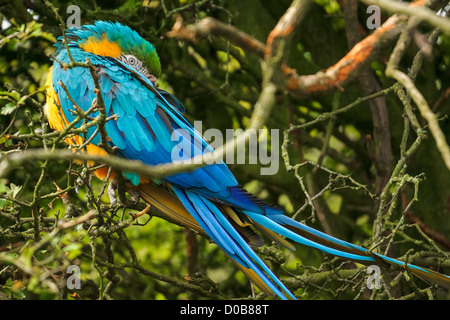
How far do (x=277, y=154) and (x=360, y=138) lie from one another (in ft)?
2.31

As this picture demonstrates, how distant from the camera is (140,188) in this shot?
119 inches

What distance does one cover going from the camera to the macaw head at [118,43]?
3451mm

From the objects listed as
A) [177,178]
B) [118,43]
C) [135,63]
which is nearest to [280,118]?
[135,63]

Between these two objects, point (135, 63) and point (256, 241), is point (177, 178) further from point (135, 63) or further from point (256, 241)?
point (135, 63)

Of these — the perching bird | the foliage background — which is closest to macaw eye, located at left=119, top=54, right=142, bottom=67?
the perching bird

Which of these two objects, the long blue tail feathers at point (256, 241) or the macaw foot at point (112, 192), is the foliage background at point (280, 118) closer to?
the macaw foot at point (112, 192)

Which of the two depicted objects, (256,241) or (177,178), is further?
(177,178)

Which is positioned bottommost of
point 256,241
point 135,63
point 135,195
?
point 256,241

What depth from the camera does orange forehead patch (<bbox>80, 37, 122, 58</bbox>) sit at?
3443 millimetres

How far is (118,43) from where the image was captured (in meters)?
3.50

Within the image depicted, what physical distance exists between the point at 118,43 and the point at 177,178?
1.12 meters

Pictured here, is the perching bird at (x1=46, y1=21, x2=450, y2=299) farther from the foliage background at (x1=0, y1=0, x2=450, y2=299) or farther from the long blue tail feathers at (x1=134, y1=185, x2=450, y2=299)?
the foliage background at (x1=0, y1=0, x2=450, y2=299)

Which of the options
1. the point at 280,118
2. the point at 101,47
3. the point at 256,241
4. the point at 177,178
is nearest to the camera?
the point at 256,241

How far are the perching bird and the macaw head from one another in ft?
0.36
